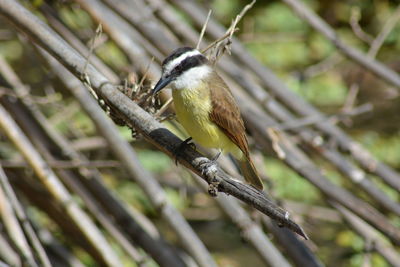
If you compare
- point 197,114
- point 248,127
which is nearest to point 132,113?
point 197,114

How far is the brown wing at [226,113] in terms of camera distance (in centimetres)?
338

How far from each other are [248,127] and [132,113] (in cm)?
155

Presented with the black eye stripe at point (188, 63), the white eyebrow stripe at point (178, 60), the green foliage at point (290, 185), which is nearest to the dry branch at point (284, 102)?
the black eye stripe at point (188, 63)

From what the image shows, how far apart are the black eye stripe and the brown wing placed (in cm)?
11

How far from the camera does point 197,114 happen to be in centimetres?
329

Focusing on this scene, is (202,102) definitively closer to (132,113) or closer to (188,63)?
(188,63)

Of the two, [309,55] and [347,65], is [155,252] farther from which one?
[347,65]

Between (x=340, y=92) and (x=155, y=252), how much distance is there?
3659 millimetres

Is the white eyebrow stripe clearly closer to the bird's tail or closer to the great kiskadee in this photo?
the great kiskadee

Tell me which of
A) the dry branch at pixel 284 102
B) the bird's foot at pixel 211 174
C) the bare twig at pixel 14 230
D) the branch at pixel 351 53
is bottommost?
the bird's foot at pixel 211 174

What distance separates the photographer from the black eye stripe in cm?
326

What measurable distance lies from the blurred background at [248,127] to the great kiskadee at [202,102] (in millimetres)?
211

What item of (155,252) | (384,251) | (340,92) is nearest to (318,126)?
(384,251)

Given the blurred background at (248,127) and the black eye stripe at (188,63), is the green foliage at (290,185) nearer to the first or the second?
the blurred background at (248,127)
